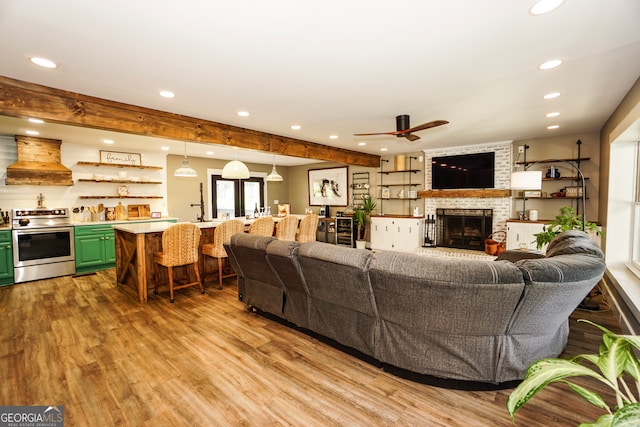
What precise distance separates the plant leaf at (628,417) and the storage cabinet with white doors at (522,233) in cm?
528

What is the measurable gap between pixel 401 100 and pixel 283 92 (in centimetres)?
131

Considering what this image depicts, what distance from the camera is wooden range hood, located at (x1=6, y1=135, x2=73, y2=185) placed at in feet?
16.6

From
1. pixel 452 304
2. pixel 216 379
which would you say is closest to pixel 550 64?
pixel 452 304

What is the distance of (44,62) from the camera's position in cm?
240

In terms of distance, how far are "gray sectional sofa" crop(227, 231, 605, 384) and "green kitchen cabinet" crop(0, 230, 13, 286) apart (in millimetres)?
5043

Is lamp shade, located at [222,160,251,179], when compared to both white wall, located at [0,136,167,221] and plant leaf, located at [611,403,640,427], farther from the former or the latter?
plant leaf, located at [611,403,640,427]

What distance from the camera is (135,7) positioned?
172 centimetres

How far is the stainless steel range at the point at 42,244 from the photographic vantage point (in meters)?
4.78

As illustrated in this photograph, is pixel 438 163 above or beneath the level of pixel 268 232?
above

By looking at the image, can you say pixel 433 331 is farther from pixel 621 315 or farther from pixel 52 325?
pixel 52 325

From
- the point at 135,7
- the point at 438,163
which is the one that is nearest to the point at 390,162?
the point at 438,163

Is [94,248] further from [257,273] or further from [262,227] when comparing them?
[257,273]

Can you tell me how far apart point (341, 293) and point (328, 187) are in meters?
6.66

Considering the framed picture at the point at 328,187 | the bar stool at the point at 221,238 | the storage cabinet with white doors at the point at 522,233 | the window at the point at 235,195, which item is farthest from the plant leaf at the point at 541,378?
the framed picture at the point at 328,187
